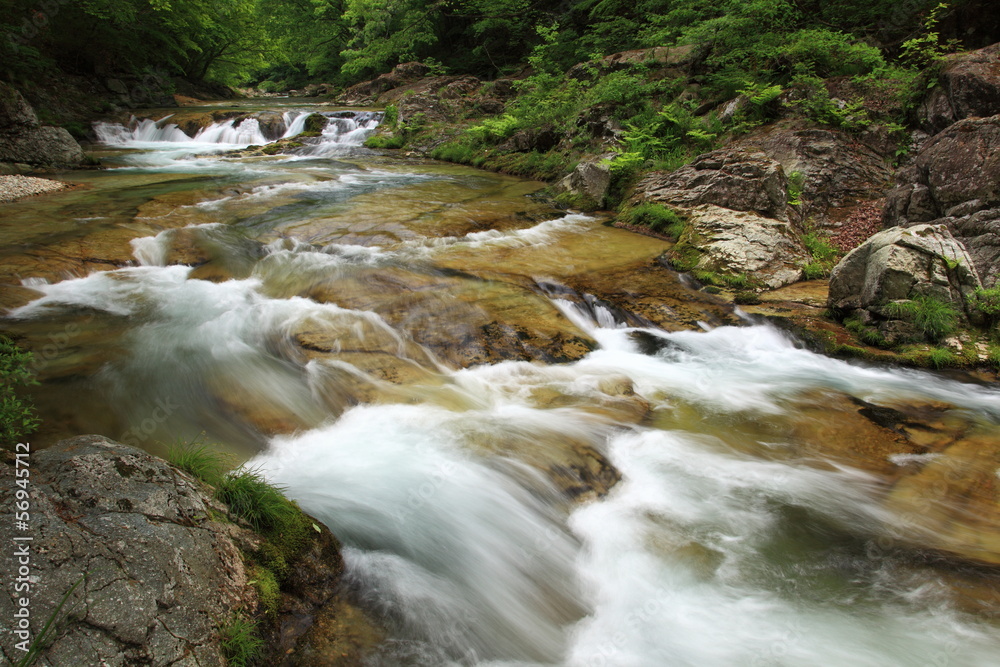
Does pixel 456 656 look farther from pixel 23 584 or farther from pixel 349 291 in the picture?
pixel 349 291

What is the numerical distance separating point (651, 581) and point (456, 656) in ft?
4.38

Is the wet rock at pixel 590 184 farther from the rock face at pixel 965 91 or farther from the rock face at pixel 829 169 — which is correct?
the rock face at pixel 965 91

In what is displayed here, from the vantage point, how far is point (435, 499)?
3.77 metres

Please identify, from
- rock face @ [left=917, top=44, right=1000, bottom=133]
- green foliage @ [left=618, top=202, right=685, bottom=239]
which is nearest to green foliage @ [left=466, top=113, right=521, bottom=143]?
green foliage @ [left=618, top=202, right=685, bottom=239]

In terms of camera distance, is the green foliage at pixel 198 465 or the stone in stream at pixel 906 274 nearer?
the green foliage at pixel 198 465

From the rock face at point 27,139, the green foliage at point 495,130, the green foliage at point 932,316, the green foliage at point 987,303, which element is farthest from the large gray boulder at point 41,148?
the green foliage at point 987,303

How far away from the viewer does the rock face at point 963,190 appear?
631 centimetres

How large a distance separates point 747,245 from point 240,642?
8155mm

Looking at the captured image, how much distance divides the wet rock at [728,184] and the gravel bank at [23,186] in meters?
11.5

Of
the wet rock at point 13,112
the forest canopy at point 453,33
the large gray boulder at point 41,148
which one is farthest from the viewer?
the forest canopy at point 453,33

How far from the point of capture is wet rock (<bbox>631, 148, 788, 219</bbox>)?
8.75m

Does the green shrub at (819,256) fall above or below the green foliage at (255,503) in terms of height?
below

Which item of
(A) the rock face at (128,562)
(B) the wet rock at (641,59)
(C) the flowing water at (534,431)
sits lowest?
(C) the flowing water at (534,431)

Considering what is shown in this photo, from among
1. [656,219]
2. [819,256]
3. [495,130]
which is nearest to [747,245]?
[819,256]
